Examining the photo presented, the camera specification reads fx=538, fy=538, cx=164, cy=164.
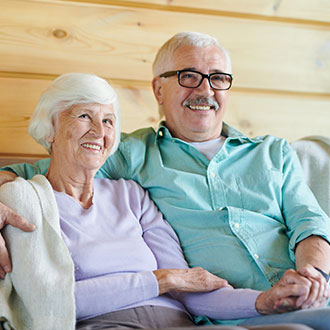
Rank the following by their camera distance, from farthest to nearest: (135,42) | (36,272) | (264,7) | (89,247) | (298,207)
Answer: (264,7)
(135,42)
(298,207)
(89,247)
(36,272)

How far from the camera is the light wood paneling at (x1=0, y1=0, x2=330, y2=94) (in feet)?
6.34

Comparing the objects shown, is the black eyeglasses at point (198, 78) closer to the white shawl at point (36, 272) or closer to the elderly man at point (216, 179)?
the elderly man at point (216, 179)

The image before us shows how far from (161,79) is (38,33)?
48 centimetres

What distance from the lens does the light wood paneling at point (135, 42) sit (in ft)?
6.34

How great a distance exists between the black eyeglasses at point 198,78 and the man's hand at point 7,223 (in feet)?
2.51

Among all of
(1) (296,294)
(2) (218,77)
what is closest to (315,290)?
(1) (296,294)

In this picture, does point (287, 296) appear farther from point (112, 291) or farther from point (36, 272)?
point (36, 272)

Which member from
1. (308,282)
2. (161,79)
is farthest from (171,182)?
(308,282)

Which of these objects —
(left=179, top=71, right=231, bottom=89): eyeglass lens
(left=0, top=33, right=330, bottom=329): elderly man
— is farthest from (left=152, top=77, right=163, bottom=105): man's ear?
(left=179, top=71, right=231, bottom=89): eyeglass lens

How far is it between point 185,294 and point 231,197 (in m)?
0.37

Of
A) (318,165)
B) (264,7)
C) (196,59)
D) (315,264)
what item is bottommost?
(315,264)

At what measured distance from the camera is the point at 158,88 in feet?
6.35

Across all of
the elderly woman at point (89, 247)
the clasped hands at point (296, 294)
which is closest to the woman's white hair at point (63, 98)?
the elderly woman at point (89, 247)

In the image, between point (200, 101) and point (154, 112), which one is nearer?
point (200, 101)
